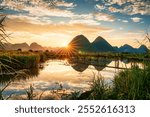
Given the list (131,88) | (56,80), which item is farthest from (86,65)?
(131,88)

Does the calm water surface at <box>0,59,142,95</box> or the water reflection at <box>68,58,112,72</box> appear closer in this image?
the calm water surface at <box>0,59,142,95</box>

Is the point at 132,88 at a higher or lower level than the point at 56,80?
higher

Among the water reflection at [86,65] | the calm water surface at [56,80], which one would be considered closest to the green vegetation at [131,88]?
the calm water surface at [56,80]

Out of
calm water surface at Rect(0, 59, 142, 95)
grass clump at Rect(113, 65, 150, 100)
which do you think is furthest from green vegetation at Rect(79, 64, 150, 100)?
calm water surface at Rect(0, 59, 142, 95)

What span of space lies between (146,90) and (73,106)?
2.26m

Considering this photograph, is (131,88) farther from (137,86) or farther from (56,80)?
(56,80)

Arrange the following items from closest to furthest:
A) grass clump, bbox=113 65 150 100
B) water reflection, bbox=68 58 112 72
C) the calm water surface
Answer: grass clump, bbox=113 65 150 100 → the calm water surface → water reflection, bbox=68 58 112 72

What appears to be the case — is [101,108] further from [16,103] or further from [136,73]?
[136,73]

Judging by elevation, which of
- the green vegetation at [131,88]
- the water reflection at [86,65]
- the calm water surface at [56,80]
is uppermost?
the green vegetation at [131,88]

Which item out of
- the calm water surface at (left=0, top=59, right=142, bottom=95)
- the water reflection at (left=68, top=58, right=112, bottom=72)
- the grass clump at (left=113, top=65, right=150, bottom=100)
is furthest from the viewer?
the water reflection at (left=68, top=58, right=112, bottom=72)

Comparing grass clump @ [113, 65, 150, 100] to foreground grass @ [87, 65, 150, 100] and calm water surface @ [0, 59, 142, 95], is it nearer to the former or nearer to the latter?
foreground grass @ [87, 65, 150, 100]

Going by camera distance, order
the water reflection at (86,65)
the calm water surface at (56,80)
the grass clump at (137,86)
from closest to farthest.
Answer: the grass clump at (137,86) < the calm water surface at (56,80) < the water reflection at (86,65)

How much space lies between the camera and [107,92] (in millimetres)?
6309

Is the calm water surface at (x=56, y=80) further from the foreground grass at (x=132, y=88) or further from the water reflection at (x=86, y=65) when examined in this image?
the water reflection at (x=86, y=65)
